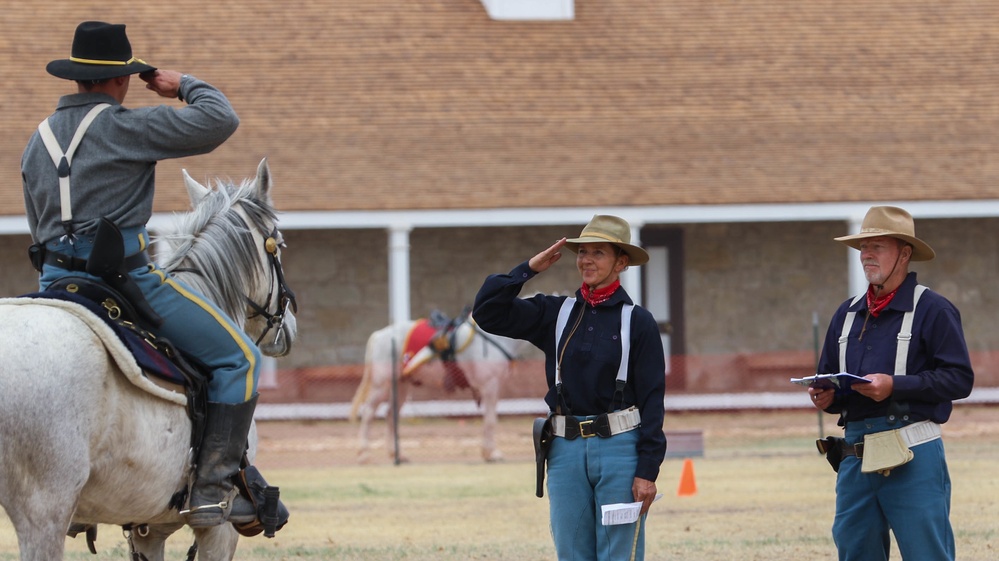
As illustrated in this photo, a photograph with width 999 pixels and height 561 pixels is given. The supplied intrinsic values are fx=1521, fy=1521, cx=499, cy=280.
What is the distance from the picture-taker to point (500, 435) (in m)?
20.0

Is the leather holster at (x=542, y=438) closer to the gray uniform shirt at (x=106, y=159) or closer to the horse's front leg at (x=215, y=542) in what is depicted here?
the horse's front leg at (x=215, y=542)

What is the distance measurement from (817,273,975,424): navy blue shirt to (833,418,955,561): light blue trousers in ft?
0.34

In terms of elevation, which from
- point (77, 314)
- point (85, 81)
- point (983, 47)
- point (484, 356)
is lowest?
point (484, 356)

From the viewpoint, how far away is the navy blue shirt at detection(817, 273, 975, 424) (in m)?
6.04

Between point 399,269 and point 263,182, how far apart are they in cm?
1563

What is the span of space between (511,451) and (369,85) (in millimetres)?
7955

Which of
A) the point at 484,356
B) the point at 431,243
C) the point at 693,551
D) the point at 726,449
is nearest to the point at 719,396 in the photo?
the point at 726,449

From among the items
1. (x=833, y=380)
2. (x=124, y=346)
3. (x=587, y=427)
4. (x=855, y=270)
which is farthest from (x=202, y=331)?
(x=855, y=270)

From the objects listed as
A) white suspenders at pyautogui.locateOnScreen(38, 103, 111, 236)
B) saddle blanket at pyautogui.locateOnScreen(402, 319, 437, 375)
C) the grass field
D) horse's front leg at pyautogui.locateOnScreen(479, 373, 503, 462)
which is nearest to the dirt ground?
the grass field

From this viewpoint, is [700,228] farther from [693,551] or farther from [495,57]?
[693,551]

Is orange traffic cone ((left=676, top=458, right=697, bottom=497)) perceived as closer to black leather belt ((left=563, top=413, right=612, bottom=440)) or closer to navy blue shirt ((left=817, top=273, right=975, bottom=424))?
navy blue shirt ((left=817, top=273, right=975, bottom=424))

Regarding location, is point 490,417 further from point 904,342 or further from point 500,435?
point 904,342

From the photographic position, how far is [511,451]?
59.6ft

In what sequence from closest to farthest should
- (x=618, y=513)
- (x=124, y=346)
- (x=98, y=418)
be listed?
(x=98, y=418)
(x=124, y=346)
(x=618, y=513)
